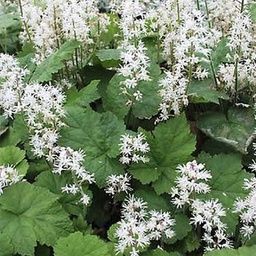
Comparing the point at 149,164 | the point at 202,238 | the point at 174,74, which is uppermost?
the point at 174,74

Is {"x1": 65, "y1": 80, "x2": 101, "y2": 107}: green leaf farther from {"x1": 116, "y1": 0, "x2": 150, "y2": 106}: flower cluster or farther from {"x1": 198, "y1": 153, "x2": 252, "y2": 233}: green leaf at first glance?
{"x1": 198, "y1": 153, "x2": 252, "y2": 233}: green leaf

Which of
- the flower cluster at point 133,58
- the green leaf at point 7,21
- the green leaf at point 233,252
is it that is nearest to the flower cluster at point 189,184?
the green leaf at point 233,252

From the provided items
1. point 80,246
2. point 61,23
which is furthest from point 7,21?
point 80,246

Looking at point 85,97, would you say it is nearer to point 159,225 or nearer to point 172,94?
point 172,94

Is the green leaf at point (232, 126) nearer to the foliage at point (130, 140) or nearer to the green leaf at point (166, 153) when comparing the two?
the foliage at point (130, 140)

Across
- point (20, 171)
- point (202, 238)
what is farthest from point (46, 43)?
point (202, 238)

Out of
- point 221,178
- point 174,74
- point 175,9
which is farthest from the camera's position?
point 175,9

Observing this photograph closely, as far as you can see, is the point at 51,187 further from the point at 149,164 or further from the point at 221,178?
the point at 221,178
